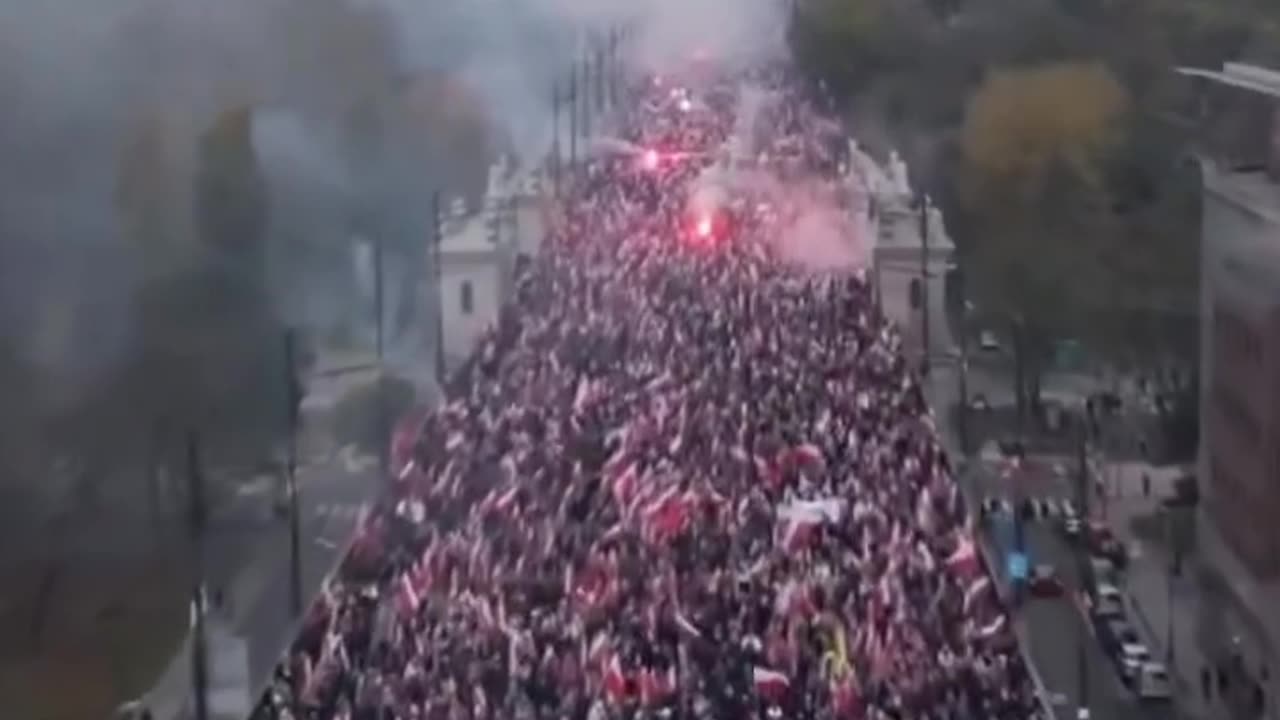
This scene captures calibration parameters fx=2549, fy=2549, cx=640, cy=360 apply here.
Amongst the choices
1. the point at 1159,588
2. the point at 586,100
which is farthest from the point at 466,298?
the point at 1159,588

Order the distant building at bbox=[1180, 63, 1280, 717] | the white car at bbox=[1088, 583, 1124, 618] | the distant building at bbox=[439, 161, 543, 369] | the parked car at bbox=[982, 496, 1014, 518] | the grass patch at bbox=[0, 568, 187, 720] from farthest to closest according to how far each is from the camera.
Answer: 1. the distant building at bbox=[439, 161, 543, 369]
2. the parked car at bbox=[982, 496, 1014, 518]
3. the white car at bbox=[1088, 583, 1124, 618]
4. the distant building at bbox=[1180, 63, 1280, 717]
5. the grass patch at bbox=[0, 568, 187, 720]

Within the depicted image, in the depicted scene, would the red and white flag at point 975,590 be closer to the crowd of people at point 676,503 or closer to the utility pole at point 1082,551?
the crowd of people at point 676,503

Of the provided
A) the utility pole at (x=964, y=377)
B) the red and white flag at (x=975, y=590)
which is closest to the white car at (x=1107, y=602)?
the red and white flag at (x=975, y=590)

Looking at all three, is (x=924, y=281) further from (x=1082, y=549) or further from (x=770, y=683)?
(x=770, y=683)

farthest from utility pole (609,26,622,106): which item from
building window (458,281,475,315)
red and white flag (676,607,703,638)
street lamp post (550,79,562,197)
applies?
red and white flag (676,607,703,638)

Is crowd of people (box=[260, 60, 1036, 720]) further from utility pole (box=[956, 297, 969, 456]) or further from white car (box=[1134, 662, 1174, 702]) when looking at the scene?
white car (box=[1134, 662, 1174, 702])
